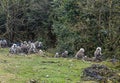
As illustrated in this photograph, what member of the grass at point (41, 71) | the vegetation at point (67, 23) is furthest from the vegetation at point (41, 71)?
the vegetation at point (67, 23)

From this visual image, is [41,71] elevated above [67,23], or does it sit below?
above

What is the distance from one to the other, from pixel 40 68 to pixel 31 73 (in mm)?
1600

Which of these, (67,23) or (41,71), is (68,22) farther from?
(41,71)

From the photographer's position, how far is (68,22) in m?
32.1

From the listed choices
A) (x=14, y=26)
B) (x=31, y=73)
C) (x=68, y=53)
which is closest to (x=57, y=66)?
(x=31, y=73)

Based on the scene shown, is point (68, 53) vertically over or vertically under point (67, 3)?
under

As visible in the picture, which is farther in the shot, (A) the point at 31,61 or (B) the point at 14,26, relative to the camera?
(B) the point at 14,26

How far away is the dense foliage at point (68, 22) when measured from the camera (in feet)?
94.7

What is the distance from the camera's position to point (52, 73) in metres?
18.8

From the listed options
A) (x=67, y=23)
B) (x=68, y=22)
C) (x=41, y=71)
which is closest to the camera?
(x=41, y=71)

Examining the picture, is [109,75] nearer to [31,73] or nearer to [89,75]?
[89,75]

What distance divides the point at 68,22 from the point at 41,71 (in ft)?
44.2

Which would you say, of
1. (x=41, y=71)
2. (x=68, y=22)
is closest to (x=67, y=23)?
(x=68, y=22)

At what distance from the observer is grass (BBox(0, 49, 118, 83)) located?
17188 millimetres
